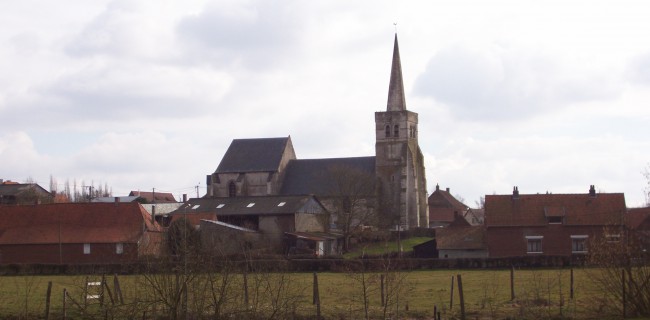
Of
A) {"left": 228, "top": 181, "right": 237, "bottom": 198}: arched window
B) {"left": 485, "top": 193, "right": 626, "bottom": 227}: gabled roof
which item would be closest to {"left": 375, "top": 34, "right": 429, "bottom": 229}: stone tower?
{"left": 228, "top": 181, "right": 237, "bottom": 198}: arched window

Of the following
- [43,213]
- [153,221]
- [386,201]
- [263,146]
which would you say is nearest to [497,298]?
[153,221]

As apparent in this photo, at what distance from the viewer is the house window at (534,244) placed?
6012 centimetres

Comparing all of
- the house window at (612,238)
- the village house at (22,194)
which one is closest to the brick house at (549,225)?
the house window at (612,238)

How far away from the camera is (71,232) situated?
198 ft

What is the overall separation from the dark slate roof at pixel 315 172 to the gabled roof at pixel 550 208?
2648 centimetres

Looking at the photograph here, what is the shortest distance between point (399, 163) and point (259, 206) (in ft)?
67.5

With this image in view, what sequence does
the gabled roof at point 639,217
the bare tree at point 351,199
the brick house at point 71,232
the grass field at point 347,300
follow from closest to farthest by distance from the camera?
1. the grass field at point 347,300
2. the brick house at point 71,232
3. the gabled roof at point 639,217
4. the bare tree at point 351,199

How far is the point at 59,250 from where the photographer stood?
59.3 metres

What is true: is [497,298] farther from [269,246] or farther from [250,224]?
[250,224]

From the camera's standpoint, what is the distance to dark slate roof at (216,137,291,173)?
295ft

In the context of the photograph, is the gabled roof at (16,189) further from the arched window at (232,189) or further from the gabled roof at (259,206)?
the gabled roof at (259,206)

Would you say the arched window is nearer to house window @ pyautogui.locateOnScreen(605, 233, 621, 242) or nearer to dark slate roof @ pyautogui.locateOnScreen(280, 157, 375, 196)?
dark slate roof @ pyautogui.locateOnScreen(280, 157, 375, 196)

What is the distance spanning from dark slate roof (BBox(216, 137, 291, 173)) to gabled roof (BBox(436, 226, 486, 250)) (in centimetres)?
3048

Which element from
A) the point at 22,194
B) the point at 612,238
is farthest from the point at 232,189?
the point at 612,238
